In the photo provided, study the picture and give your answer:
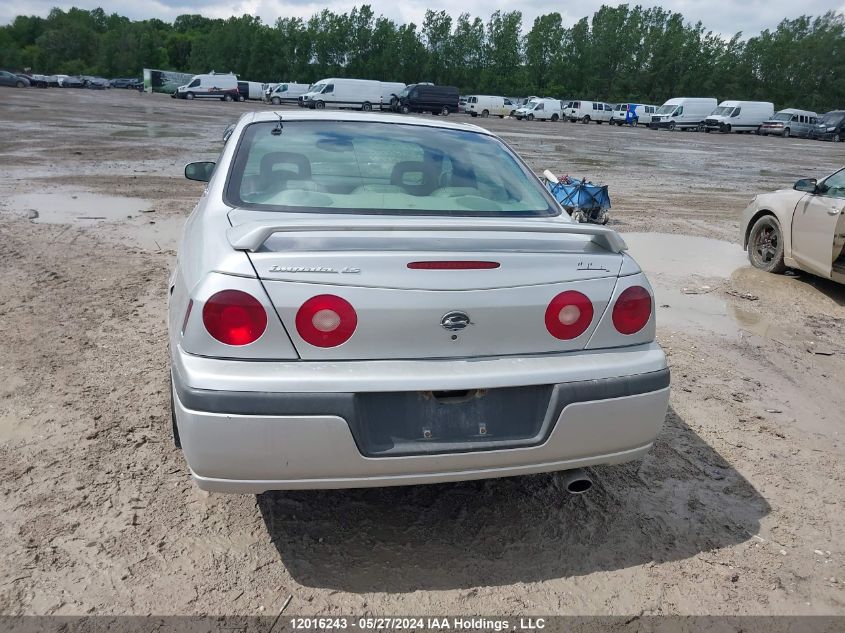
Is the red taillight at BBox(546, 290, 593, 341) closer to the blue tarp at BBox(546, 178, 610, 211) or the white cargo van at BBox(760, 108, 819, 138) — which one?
the blue tarp at BBox(546, 178, 610, 211)

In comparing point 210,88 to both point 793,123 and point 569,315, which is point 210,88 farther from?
point 569,315

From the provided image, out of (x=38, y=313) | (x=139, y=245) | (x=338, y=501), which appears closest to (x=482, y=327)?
(x=338, y=501)

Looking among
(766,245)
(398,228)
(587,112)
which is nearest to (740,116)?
(587,112)

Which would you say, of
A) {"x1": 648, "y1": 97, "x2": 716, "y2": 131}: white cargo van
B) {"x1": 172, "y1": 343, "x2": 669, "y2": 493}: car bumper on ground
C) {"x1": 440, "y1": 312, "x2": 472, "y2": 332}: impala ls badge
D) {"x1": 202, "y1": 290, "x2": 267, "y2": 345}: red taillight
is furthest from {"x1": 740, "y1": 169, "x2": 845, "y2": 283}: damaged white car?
{"x1": 648, "y1": 97, "x2": 716, "y2": 131}: white cargo van

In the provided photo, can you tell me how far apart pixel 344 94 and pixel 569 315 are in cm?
5233

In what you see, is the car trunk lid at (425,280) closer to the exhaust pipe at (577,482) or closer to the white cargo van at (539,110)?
the exhaust pipe at (577,482)

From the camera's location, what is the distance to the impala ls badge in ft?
7.90

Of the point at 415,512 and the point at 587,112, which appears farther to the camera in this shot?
the point at 587,112

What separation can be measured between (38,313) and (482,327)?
408 cm

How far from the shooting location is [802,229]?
22.6ft

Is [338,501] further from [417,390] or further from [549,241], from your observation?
[549,241]

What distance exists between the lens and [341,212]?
2.94 meters

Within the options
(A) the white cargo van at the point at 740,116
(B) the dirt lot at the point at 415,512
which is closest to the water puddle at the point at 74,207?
(B) the dirt lot at the point at 415,512

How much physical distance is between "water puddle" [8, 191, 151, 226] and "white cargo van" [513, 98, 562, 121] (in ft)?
165
